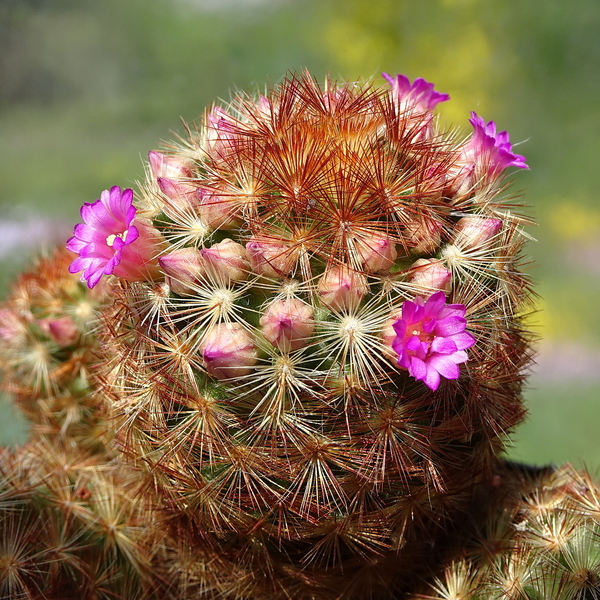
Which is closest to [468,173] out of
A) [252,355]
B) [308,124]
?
[308,124]

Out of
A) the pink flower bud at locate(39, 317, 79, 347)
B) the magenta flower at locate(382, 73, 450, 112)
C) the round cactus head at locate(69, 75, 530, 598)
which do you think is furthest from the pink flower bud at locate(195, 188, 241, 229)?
the pink flower bud at locate(39, 317, 79, 347)

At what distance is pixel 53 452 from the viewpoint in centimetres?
136

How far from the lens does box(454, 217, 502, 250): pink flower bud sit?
38.1 inches

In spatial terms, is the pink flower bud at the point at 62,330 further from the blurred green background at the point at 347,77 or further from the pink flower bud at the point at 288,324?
the blurred green background at the point at 347,77

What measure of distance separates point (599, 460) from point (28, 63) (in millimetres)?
5772

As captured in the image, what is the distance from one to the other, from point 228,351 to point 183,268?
15 centimetres

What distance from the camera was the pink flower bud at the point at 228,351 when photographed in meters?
0.86

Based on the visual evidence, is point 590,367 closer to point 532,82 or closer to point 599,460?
point 599,460

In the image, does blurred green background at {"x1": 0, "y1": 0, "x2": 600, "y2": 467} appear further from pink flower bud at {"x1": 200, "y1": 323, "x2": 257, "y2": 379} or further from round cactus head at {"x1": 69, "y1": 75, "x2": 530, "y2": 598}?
pink flower bud at {"x1": 200, "y1": 323, "x2": 257, "y2": 379}

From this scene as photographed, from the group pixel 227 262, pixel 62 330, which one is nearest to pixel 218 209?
A: pixel 227 262

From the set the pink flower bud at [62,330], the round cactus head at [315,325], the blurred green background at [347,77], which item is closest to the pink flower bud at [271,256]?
the round cactus head at [315,325]

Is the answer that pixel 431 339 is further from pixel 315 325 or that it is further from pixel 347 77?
pixel 347 77

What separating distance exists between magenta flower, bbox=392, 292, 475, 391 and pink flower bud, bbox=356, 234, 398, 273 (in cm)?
8

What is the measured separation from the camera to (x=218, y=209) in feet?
3.11
